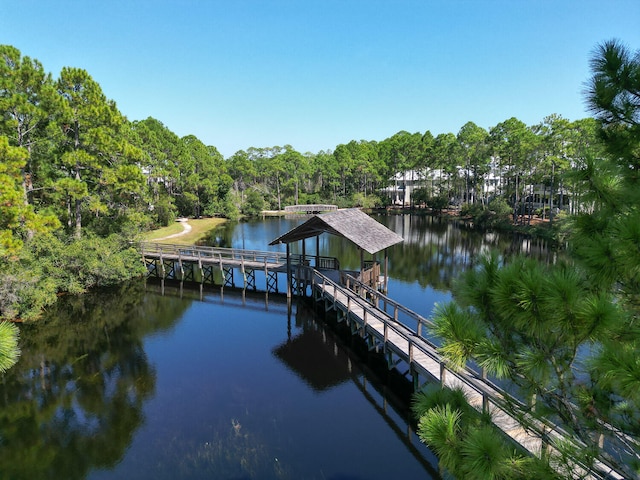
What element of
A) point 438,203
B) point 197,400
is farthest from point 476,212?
point 197,400

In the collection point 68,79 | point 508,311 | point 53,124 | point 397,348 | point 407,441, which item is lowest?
point 407,441

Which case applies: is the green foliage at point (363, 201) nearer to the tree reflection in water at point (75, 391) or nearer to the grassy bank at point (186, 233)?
the grassy bank at point (186, 233)

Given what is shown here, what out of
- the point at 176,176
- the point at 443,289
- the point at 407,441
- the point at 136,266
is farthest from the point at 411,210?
the point at 407,441

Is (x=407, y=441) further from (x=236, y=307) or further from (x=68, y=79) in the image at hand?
(x=68, y=79)

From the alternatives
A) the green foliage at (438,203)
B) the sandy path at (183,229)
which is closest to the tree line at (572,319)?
the sandy path at (183,229)

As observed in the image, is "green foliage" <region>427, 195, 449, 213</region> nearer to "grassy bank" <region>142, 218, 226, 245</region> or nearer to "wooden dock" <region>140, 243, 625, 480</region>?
"grassy bank" <region>142, 218, 226, 245</region>

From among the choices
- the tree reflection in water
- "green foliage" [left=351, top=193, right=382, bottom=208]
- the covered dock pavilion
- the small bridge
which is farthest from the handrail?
"green foliage" [left=351, top=193, right=382, bottom=208]

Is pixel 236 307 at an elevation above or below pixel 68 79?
below
